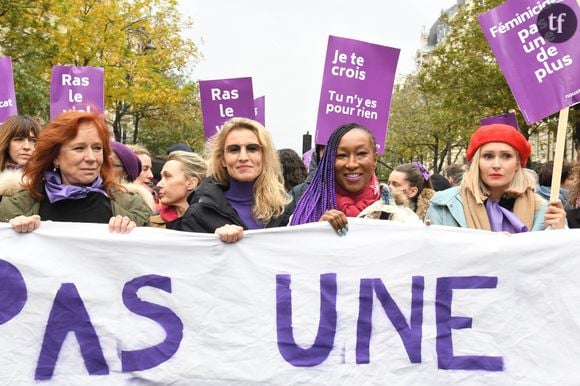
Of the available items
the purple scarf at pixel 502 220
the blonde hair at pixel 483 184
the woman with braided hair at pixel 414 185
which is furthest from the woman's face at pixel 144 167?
the purple scarf at pixel 502 220

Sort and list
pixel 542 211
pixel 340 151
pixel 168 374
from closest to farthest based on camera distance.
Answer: pixel 168 374 → pixel 340 151 → pixel 542 211

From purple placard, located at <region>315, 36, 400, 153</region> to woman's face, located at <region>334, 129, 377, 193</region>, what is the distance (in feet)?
7.52

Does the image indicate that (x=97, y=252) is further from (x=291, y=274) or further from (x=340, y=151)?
(x=340, y=151)

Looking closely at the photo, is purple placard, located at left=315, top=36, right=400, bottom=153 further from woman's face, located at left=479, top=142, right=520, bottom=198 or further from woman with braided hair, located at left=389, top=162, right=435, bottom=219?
woman's face, located at left=479, top=142, right=520, bottom=198

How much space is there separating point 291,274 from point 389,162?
54.3 metres

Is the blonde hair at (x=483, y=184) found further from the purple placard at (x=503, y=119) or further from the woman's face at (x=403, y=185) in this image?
the purple placard at (x=503, y=119)

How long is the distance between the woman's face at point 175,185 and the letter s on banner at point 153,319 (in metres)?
1.72

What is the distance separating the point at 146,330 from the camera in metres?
3.61

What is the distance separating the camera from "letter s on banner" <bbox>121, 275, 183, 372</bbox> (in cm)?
357

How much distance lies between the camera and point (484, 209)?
414 centimetres

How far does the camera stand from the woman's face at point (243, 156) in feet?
13.4

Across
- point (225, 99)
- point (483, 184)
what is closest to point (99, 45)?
point (225, 99)

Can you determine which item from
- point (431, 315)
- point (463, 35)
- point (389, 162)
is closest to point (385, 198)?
point (431, 315)

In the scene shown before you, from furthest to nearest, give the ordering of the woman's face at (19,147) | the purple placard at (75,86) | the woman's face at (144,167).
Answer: the purple placard at (75,86) < the woman's face at (144,167) < the woman's face at (19,147)
